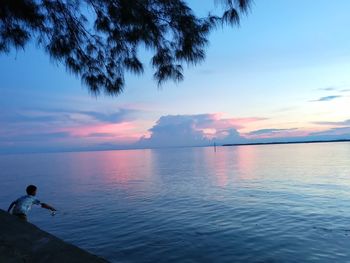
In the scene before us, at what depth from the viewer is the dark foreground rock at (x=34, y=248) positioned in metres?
6.38

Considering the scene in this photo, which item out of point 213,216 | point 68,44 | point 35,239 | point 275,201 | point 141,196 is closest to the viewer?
point 35,239

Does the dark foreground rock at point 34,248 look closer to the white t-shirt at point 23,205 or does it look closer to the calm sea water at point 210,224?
the white t-shirt at point 23,205

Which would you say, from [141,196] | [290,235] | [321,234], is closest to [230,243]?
[290,235]

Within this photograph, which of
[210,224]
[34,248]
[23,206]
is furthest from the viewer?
[210,224]

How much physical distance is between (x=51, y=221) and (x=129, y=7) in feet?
65.4

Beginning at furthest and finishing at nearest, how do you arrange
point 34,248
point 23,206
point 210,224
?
point 210,224
point 23,206
point 34,248

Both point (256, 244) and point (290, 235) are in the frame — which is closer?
point (256, 244)

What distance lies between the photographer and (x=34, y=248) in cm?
684

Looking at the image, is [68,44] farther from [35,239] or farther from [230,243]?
[230,243]

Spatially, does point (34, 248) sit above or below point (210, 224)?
above

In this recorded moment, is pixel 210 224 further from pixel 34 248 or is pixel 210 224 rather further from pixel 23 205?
pixel 34 248

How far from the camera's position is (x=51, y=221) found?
24438mm

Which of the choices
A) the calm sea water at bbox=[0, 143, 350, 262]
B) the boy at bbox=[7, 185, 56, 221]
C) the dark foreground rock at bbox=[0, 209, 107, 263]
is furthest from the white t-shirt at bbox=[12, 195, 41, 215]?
the calm sea water at bbox=[0, 143, 350, 262]

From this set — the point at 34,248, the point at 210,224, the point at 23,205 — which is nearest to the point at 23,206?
the point at 23,205
